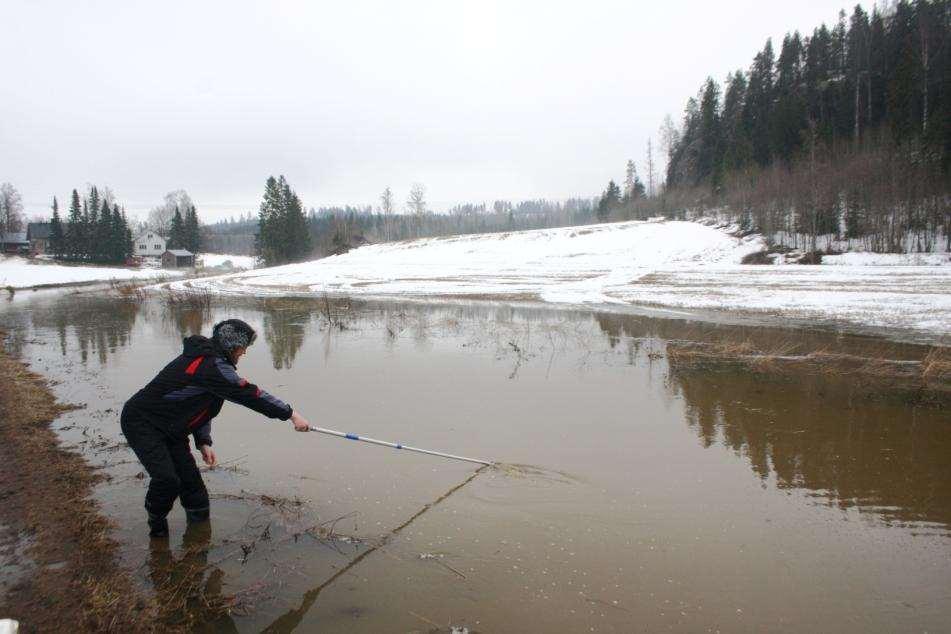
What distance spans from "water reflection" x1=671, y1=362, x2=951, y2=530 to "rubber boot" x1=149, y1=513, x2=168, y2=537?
6.02 meters

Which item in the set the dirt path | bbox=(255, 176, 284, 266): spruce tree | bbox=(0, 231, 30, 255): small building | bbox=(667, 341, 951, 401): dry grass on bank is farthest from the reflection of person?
bbox=(0, 231, 30, 255): small building

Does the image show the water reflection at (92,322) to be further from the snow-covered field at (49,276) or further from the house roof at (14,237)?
the house roof at (14,237)

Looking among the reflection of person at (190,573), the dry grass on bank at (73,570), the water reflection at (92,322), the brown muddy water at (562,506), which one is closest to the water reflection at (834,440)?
the brown muddy water at (562,506)

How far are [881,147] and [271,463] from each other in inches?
1914

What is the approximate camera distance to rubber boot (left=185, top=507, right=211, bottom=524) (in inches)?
179

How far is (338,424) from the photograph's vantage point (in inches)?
301

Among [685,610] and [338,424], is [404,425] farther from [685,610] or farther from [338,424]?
[685,610]

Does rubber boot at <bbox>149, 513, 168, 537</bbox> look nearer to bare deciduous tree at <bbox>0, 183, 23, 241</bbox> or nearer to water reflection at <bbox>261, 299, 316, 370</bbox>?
water reflection at <bbox>261, 299, 316, 370</bbox>

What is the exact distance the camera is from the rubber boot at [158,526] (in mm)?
4230

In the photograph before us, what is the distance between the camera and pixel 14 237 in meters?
86.1

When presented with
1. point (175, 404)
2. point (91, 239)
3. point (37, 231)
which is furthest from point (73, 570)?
point (37, 231)

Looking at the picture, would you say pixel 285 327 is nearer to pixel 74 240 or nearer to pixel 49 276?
pixel 49 276

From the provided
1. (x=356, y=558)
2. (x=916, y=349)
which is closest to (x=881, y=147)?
(x=916, y=349)

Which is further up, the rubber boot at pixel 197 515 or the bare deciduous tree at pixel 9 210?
the bare deciduous tree at pixel 9 210
